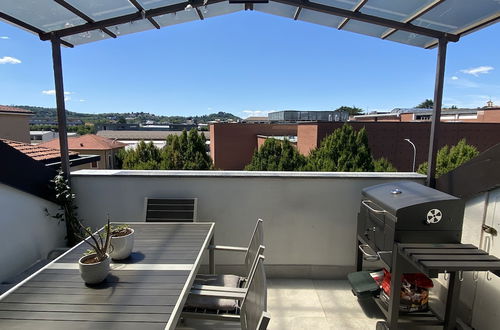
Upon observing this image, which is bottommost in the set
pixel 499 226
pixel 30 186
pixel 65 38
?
pixel 499 226

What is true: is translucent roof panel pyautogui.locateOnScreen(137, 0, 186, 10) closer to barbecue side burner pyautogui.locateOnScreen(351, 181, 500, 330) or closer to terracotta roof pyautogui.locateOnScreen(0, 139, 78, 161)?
barbecue side burner pyautogui.locateOnScreen(351, 181, 500, 330)

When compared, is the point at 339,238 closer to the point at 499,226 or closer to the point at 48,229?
the point at 499,226

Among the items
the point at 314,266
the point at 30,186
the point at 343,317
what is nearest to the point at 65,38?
the point at 30,186

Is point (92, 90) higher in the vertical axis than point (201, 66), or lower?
lower

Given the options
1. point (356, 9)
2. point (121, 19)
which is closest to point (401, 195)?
point (356, 9)

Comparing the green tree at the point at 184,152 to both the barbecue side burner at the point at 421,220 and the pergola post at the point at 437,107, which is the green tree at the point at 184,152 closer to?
the pergola post at the point at 437,107

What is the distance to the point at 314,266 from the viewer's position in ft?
9.55

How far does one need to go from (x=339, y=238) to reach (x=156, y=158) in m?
19.4

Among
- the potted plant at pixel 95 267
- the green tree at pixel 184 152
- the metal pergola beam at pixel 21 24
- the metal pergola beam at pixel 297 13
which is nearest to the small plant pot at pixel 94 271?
the potted plant at pixel 95 267

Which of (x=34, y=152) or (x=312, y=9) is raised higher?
(x=312, y=9)

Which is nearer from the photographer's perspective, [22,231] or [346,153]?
[22,231]

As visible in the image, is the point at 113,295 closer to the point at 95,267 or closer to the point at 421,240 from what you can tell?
the point at 95,267

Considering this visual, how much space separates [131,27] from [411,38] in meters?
2.84

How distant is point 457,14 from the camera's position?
2236mm
